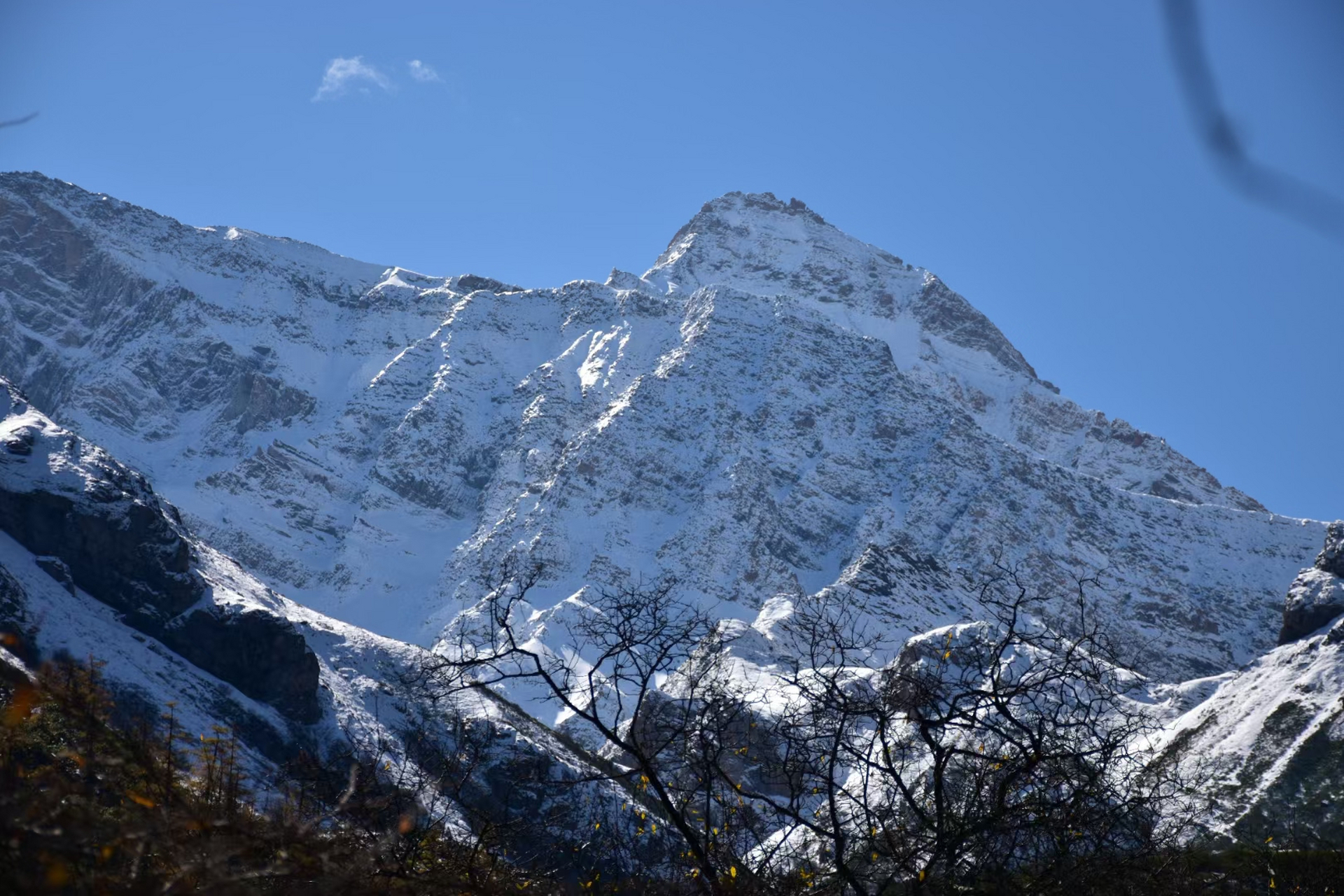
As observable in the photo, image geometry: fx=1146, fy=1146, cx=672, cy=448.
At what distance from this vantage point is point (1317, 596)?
A: 80000 millimetres

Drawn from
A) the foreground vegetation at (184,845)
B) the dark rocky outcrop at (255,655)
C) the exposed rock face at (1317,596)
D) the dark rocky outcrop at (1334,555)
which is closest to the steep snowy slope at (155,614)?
the dark rocky outcrop at (255,655)

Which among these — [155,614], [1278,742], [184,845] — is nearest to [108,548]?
[155,614]

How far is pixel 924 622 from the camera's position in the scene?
391ft

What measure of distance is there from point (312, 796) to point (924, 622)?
378 feet

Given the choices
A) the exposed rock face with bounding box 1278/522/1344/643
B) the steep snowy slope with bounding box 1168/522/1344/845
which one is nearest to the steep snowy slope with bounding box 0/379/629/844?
the steep snowy slope with bounding box 1168/522/1344/845

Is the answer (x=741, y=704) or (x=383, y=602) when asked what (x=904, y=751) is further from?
(x=383, y=602)

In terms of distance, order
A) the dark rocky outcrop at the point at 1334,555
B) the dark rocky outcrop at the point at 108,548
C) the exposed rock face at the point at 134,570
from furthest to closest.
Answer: the dark rocky outcrop at the point at 1334,555 < the exposed rock face at the point at 134,570 < the dark rocky outcrop at the point at 108,548

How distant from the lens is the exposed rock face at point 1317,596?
7856 cm

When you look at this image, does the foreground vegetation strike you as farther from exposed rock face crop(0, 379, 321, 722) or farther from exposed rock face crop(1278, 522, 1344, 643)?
exposed rock face crop(1278, 522, 1344, 643)

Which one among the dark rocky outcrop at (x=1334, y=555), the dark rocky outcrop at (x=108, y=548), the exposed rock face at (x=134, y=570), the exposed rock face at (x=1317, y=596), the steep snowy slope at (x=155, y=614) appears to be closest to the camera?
the steep snowy slope at (x=155, y=614)

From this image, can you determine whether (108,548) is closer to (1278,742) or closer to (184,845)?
(184,845)

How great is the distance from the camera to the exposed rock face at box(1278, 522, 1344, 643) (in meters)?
78.6

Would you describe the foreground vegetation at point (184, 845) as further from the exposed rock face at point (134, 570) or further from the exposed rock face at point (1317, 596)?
the exposed rock face at point (1317, 596)

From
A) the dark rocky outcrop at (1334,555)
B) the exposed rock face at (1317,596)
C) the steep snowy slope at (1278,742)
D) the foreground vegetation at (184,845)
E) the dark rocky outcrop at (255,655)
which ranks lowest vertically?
the dark rocky outcrop at (255,655)
